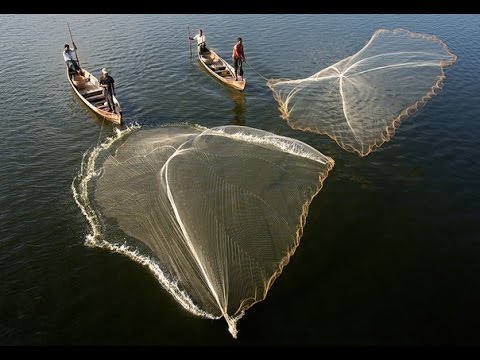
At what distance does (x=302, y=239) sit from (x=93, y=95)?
12062 mm

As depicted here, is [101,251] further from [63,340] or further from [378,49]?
[378,49]

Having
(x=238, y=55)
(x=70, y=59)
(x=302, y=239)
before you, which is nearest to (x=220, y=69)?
(x=238, y=55)

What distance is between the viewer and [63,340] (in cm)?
723

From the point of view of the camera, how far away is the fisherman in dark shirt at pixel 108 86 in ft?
45.7

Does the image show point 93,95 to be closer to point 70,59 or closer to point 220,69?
point 70,59

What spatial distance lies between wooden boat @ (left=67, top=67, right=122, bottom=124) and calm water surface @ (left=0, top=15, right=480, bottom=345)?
1.68 ft

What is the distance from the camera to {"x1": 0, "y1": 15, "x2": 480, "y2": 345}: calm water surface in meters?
7.41

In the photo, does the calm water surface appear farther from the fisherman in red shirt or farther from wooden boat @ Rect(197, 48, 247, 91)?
the fisherman in red shirt

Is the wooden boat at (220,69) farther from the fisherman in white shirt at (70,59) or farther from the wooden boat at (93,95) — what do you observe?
the fisherman in white shirt at (70,59)

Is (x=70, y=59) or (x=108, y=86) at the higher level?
(x=70, y=59)

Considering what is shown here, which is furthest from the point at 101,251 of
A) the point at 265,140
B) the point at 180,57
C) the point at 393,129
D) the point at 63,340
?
the point at 180,57

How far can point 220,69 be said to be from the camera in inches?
755

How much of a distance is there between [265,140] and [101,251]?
19.6 ft

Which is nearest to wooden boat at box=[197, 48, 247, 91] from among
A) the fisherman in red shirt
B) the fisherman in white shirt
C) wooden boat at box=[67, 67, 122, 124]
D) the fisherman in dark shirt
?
the fisherman in red shirt
